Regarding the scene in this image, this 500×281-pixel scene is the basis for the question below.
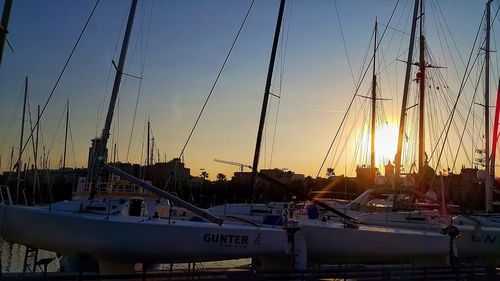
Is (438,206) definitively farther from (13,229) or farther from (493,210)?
(13,229)

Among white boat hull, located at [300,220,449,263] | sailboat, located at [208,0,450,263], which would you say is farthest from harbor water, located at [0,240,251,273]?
white boat hull, located at [300,220,449,263]

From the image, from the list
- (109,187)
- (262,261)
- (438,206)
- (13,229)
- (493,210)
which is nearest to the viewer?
(13,229)

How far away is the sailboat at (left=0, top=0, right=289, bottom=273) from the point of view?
13.8 m

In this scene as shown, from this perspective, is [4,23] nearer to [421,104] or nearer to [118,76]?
[118,76]

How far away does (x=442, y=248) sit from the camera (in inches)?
716

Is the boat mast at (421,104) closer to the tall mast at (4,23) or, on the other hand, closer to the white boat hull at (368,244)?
the white boat hull at (368,244)

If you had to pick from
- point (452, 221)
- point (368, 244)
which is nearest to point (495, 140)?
point (452, 221)

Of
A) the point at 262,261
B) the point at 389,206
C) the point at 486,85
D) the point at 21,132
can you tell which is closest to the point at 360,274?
the point at 262,261

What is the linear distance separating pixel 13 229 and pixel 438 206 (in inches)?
755

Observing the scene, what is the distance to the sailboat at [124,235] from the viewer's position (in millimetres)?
13828

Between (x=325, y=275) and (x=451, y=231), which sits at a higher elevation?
(x=451, y=231)

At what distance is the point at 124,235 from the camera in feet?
45.1

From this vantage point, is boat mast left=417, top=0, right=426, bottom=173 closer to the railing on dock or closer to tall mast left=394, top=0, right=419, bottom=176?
tall mast left=394, top=0, right=419, bottom=176

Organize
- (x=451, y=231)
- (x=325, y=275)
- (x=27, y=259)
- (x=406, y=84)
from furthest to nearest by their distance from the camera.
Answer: (x=406, y=84)
(x=27, y=259)
(x=451, y=231)
(x=325, y=275)
